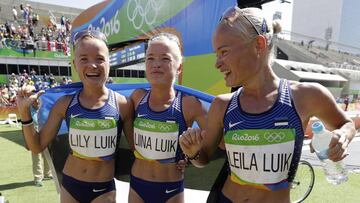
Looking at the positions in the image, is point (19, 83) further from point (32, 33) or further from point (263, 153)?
point (263, 153)

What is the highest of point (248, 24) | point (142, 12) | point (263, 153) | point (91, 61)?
point (142, 12)

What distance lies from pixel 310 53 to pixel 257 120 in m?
53.7

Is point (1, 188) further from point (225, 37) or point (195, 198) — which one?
point (225, 37)

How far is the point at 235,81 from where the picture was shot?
1.77 metres

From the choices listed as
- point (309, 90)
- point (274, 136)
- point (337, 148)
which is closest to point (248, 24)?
point (309, 90)

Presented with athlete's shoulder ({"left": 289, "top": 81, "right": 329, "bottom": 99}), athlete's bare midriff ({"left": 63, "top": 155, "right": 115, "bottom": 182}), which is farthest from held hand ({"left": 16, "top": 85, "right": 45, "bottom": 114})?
athlete's shoulder ({"left": 289, "top": 81, "right": 329, "bottom": 99})

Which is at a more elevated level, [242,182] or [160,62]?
[160,62]

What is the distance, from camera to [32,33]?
31094 mm

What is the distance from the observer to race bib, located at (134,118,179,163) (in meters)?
2.59

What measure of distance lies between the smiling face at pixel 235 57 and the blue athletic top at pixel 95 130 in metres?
1.28

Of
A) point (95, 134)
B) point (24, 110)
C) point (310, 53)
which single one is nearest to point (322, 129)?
point (95, 134)

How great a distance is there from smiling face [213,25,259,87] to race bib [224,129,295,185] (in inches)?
12.2

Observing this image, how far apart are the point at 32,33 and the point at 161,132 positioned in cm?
3238

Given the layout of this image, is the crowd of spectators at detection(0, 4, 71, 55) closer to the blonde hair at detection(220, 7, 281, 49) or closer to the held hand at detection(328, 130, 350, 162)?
the blonde hair at detection(220, 7, 281, 49)
